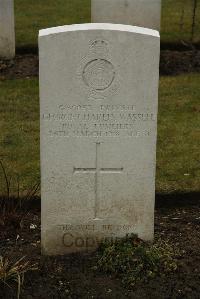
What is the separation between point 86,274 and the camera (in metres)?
4.79

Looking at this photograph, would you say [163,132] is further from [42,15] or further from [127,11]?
[42,15]

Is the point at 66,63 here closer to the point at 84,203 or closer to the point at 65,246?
the point at 84,203

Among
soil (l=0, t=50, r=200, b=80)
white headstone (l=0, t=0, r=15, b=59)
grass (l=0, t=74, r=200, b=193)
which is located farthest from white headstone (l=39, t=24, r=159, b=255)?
white headstone (l=0, t=0, r=15, b=59)

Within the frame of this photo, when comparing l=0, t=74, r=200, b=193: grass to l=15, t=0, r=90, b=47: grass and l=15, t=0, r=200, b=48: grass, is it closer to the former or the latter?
l=15, t=0, r=200, b=48: grass

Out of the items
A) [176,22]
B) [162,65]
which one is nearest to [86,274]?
[162,65]

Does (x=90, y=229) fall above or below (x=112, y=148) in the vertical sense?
below

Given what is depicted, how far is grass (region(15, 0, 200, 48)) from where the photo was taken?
11.3 meters

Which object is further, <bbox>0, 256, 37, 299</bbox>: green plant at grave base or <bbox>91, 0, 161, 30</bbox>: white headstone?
<bbox>91, 0, 161, 30</bbox>: white headstone

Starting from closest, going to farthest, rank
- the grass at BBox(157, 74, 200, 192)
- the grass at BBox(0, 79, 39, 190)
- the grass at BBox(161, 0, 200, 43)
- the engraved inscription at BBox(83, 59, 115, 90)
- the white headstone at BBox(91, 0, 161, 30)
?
1. the engraved inscription at BBox(83, 59, 115, 90)
2. the grass at BBox(157, 74, 200, 192)
3. the grass at BBox(0, 79, 39, 190)
4. the white headstone at BBox(91, 0, 161, 30)
5. the grass at BBox(161, 0, 200, 43)

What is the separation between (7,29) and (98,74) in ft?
18.5

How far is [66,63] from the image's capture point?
464cm

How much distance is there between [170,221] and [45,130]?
61.5 inches

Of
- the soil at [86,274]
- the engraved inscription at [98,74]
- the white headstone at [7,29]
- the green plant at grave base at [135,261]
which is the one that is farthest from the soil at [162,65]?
the green plant at grave base at [135,261]

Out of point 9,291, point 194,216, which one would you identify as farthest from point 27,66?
point 9,291
